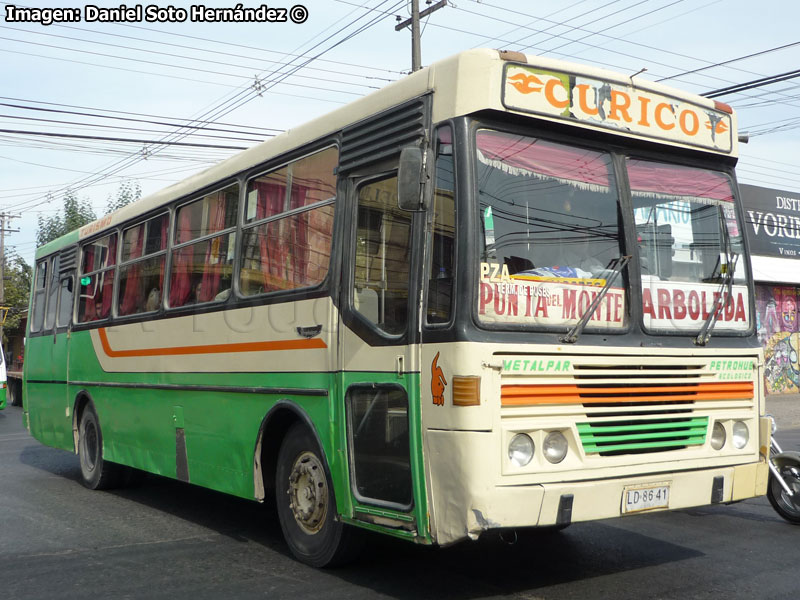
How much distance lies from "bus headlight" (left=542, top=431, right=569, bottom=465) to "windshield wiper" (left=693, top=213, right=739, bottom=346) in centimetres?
124

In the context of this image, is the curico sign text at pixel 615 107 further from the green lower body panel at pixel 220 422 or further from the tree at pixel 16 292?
the tree at pixel 16 292

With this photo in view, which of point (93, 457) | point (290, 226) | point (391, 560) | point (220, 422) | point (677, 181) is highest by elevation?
point (677, 181)

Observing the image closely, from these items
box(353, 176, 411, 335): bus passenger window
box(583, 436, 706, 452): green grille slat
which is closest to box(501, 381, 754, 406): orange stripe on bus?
box(583, 436, 706, 452): green grille slat

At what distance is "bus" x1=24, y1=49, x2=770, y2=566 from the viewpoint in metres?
5.00

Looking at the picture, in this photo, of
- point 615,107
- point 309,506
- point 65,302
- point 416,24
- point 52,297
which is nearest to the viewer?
point 615,107

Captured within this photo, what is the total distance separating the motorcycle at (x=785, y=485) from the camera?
293 inches

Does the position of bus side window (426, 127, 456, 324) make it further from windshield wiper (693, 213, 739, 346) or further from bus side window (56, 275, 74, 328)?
bus side window (56, 275, 74, 328)

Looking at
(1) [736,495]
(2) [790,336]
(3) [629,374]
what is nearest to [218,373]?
(3) [629,374]

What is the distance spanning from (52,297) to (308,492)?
7079mm

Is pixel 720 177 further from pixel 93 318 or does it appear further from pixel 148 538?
pixel 93 318

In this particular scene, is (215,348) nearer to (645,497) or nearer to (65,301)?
(645,497)

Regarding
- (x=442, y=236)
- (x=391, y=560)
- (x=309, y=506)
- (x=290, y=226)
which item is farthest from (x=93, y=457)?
(x=442, y=236)

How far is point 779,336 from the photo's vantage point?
27.2 metres

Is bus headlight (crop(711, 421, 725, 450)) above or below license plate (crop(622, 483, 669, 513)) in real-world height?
above
